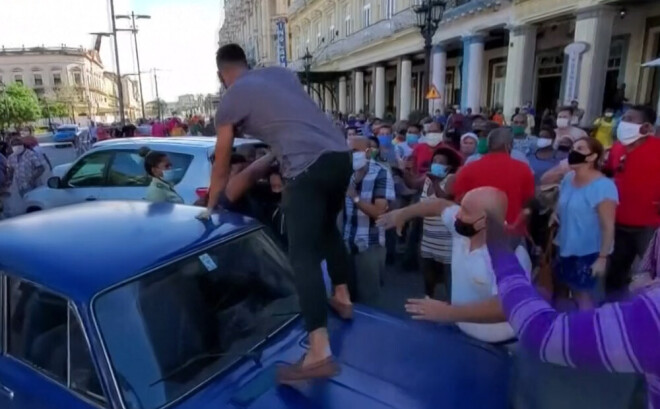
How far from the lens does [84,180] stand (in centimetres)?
603

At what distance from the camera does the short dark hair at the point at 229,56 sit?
7.87ft

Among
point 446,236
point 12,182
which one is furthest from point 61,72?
point 446,236

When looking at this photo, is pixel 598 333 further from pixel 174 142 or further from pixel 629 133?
pixel 174 142

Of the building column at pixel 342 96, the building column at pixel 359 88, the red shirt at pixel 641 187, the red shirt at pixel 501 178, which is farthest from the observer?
the building column at pixel 342 96

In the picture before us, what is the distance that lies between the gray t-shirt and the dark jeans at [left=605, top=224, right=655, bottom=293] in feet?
10.2

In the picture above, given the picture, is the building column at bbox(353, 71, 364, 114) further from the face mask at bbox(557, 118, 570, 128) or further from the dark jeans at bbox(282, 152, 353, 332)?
the dark jeans at bbox(282, 152, 353, 332)

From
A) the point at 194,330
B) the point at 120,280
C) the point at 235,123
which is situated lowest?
the point at 194,330

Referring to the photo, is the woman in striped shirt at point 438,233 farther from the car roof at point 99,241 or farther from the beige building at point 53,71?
the beige building at point 53,71

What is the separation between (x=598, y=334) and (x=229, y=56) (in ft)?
6.85

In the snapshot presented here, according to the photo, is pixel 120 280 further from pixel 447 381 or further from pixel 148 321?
pixel 447 381

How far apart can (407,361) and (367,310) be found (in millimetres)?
509

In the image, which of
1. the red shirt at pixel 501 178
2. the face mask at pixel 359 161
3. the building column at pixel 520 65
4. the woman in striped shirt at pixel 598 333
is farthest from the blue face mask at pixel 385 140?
the building column at pixel 520 65

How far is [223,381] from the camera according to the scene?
6.07ft

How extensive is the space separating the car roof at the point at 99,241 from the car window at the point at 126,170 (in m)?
3.14
